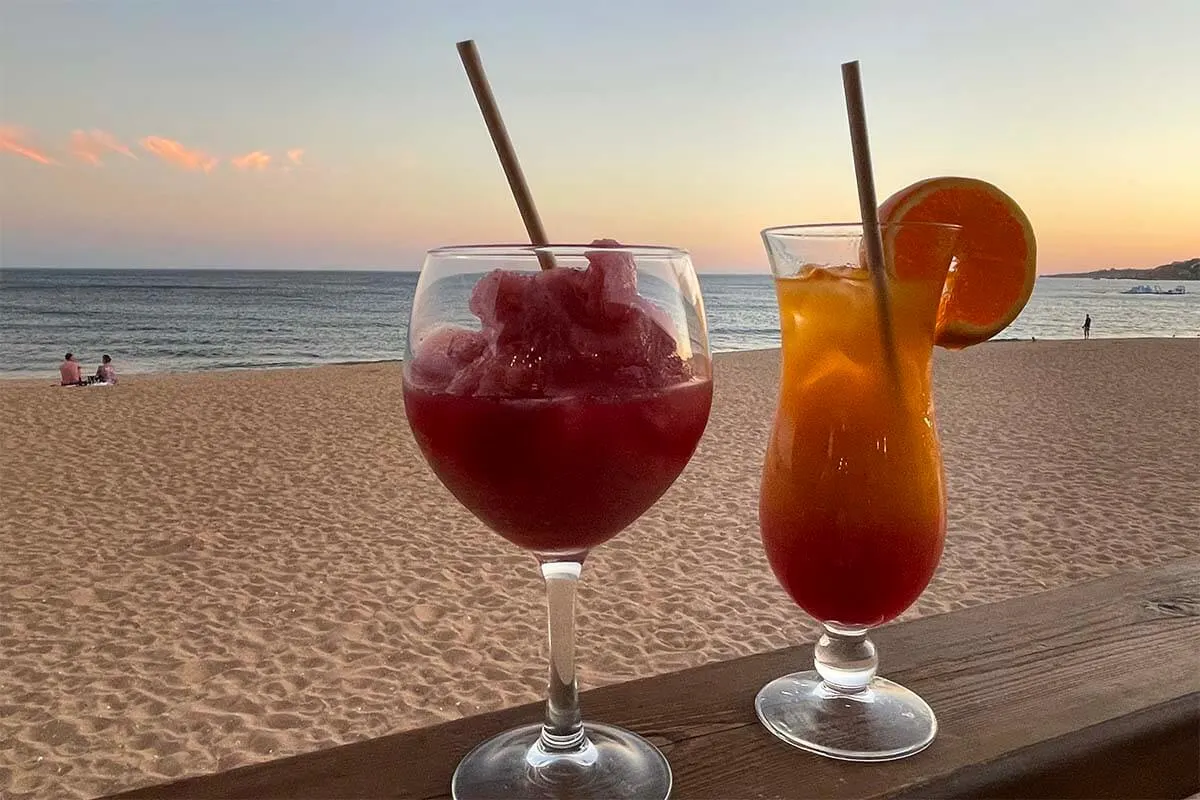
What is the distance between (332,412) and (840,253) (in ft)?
36.3

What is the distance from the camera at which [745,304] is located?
129 ft

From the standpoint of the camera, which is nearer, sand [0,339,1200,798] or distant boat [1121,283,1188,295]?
sand [0,339,1200,798]

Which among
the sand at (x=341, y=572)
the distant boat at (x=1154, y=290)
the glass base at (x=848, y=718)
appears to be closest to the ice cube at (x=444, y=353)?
the glass base at (x=848, y=718)

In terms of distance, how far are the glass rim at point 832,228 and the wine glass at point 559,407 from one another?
0.52ft

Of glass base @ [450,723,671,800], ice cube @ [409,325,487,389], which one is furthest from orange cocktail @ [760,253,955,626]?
ice cube @ [409,325,487,389]

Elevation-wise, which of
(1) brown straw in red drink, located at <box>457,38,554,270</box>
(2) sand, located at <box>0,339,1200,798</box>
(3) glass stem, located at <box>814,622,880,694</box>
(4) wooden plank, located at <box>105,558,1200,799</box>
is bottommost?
(2) sand, located at <box>0,339,1200,798</box>

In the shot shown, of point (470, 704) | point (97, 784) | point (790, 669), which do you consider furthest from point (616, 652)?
point (790, 669)

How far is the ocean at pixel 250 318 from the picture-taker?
23.4 meters

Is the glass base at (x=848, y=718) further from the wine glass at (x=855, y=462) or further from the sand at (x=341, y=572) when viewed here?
the sand at (x=341, y=572)

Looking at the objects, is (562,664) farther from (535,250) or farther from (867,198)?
(867,198)

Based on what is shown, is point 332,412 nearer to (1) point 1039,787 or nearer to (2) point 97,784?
(2) point 97,784

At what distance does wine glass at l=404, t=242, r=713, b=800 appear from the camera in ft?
2.31

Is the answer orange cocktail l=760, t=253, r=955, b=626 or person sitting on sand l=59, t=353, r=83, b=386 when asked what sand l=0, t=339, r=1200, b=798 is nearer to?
orange cocktail l=760, t=253, r=955, b=626

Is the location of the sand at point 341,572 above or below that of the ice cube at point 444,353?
below
